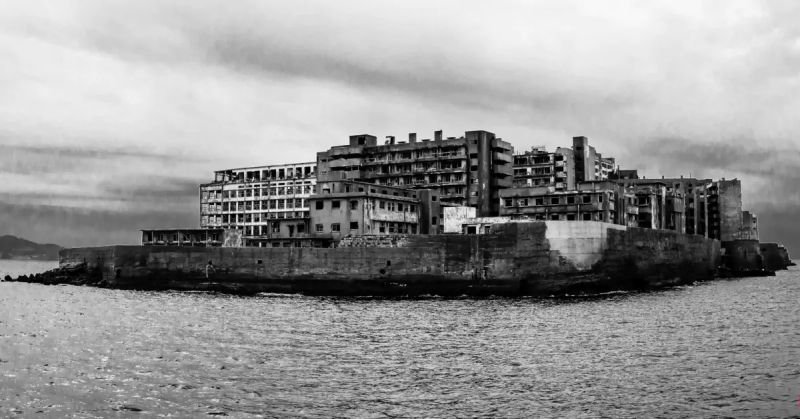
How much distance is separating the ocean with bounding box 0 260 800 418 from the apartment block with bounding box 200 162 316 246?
259 ft

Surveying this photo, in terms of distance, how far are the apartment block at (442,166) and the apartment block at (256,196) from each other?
8.57 meters

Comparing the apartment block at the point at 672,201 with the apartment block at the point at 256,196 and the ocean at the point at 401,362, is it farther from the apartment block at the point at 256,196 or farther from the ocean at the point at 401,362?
the ocean at the point at 401,362

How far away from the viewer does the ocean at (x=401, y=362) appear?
2542 centimetres

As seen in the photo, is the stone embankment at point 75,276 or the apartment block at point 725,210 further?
the apartment block at point 725,210

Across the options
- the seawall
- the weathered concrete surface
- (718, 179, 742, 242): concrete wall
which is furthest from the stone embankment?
A: the weathered concrete surface

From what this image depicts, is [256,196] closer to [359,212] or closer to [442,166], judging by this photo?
[442,166]

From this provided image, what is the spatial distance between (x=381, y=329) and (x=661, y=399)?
74.4 ft

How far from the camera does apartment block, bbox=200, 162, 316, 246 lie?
139625 mm

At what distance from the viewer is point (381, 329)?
1829 inches

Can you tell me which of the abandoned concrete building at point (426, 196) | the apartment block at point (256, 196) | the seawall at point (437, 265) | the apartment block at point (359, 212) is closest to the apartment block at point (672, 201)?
the abandoned concrete building at point (426, 196)

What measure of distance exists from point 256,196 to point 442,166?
1586 inches

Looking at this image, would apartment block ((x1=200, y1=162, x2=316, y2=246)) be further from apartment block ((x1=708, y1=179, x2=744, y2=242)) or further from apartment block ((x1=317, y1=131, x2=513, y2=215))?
apartment block ((x1=708, y1=179, x2=744, y2=242))

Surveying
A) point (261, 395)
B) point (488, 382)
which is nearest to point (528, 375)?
point (488, 382)

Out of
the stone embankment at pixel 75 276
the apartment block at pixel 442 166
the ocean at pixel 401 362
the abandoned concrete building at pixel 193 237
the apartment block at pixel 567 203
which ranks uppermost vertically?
the apartment block at pixel 442 166
